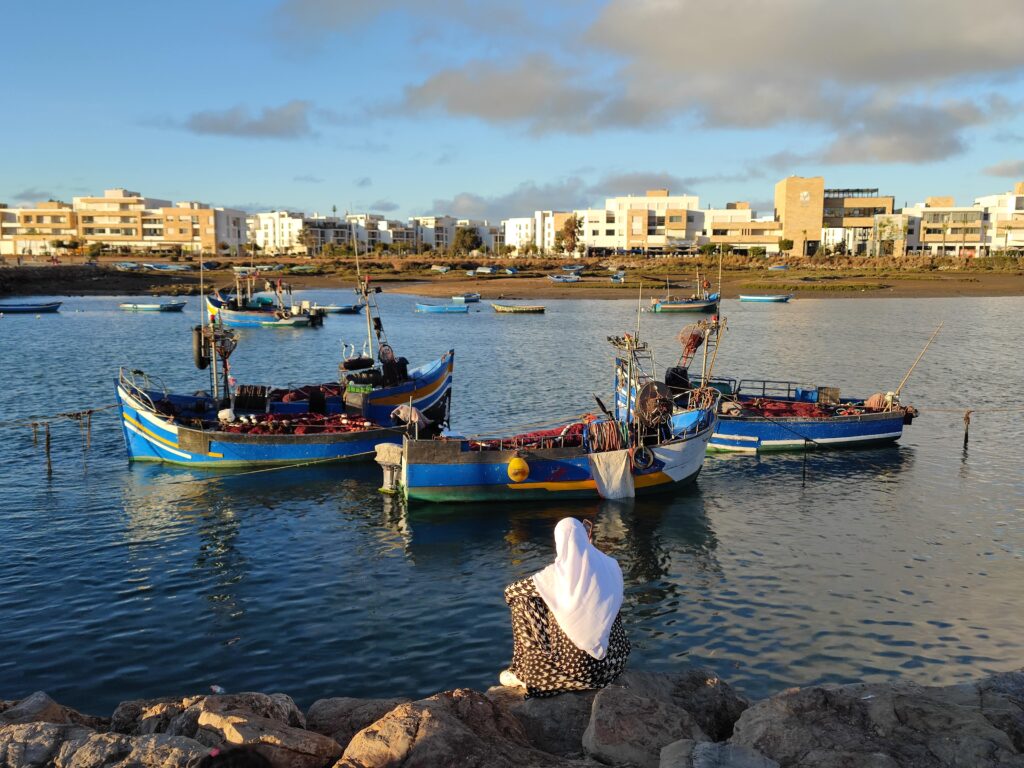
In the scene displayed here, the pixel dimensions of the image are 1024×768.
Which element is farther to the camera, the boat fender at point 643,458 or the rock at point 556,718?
the boat fender at point 643,458

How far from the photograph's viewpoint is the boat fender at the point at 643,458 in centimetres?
2053

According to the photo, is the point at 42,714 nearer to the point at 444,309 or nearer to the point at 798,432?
the point at 798,432

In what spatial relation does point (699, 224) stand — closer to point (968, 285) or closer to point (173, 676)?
point (968, 285)

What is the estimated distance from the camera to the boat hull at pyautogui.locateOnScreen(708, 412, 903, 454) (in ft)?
84.4

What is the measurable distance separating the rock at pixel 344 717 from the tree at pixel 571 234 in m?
157

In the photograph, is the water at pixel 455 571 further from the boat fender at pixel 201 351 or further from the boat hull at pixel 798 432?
the boat fender at pixel 201 351

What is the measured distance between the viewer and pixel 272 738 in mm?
7121

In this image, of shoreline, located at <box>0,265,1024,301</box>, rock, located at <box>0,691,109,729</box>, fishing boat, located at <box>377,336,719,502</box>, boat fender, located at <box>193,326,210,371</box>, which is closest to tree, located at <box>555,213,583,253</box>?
shoreline, located at <box>0,265,1024,301</box>

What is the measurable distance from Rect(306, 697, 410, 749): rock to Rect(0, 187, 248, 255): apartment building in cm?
17230

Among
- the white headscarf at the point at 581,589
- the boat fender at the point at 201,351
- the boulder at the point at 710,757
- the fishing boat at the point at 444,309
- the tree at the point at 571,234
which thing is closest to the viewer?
the boulder at the point at 710,757

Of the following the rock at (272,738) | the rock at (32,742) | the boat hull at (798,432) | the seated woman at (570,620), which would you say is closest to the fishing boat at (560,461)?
the boat hull at (798,432)

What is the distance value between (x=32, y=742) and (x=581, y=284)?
10981cm

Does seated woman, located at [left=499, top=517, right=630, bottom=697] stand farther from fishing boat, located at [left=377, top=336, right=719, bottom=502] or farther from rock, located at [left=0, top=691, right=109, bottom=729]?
fishing boat, located at [left=377, top=336, right=719, bottom=502]

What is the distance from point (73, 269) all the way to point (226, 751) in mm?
127902
